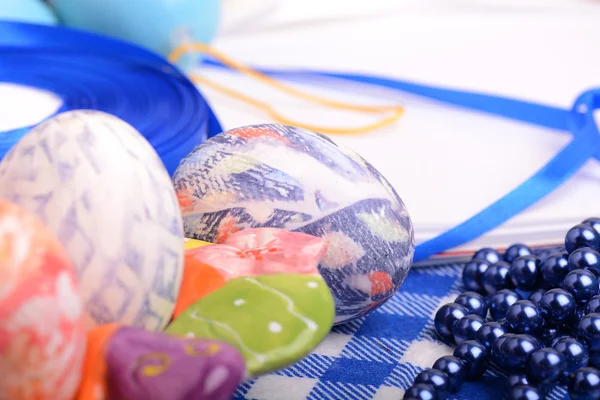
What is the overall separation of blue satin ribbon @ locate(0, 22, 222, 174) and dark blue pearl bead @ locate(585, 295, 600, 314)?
469mm

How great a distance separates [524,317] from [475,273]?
120 millimetres

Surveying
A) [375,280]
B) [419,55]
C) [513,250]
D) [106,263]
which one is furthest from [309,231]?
[419,55]

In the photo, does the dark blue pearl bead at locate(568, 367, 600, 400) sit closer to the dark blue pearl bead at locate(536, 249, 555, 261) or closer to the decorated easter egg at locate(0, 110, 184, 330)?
the dark blue pearl bead at locate(536, 249, 555, 261)

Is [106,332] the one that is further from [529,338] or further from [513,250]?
[513,250]

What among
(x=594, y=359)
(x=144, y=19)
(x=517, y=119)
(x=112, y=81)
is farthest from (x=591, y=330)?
(x=144, y=19)

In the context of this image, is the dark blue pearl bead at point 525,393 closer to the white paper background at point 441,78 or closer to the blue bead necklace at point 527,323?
the blue bead necklace at point 527,323

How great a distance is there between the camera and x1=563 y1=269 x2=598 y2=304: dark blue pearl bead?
681 mm

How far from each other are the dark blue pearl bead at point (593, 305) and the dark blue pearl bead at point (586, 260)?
40 millimetres

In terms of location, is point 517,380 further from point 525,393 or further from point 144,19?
point 144,19

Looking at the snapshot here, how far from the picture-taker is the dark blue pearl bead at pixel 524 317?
662mm

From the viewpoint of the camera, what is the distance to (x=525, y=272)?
0.74 m

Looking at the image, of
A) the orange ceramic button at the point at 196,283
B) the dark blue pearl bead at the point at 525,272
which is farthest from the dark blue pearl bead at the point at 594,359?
the orange ceramic button at the point at 196,283

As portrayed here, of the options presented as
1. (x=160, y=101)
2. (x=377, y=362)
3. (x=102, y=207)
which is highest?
(x=102, y=207)

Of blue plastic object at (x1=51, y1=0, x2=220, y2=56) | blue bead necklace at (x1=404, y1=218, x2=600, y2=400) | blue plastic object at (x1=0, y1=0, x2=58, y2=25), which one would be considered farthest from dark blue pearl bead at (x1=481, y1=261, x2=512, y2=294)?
blue plastic object at (x1=0, y1=0, x2=58, y2=25)
